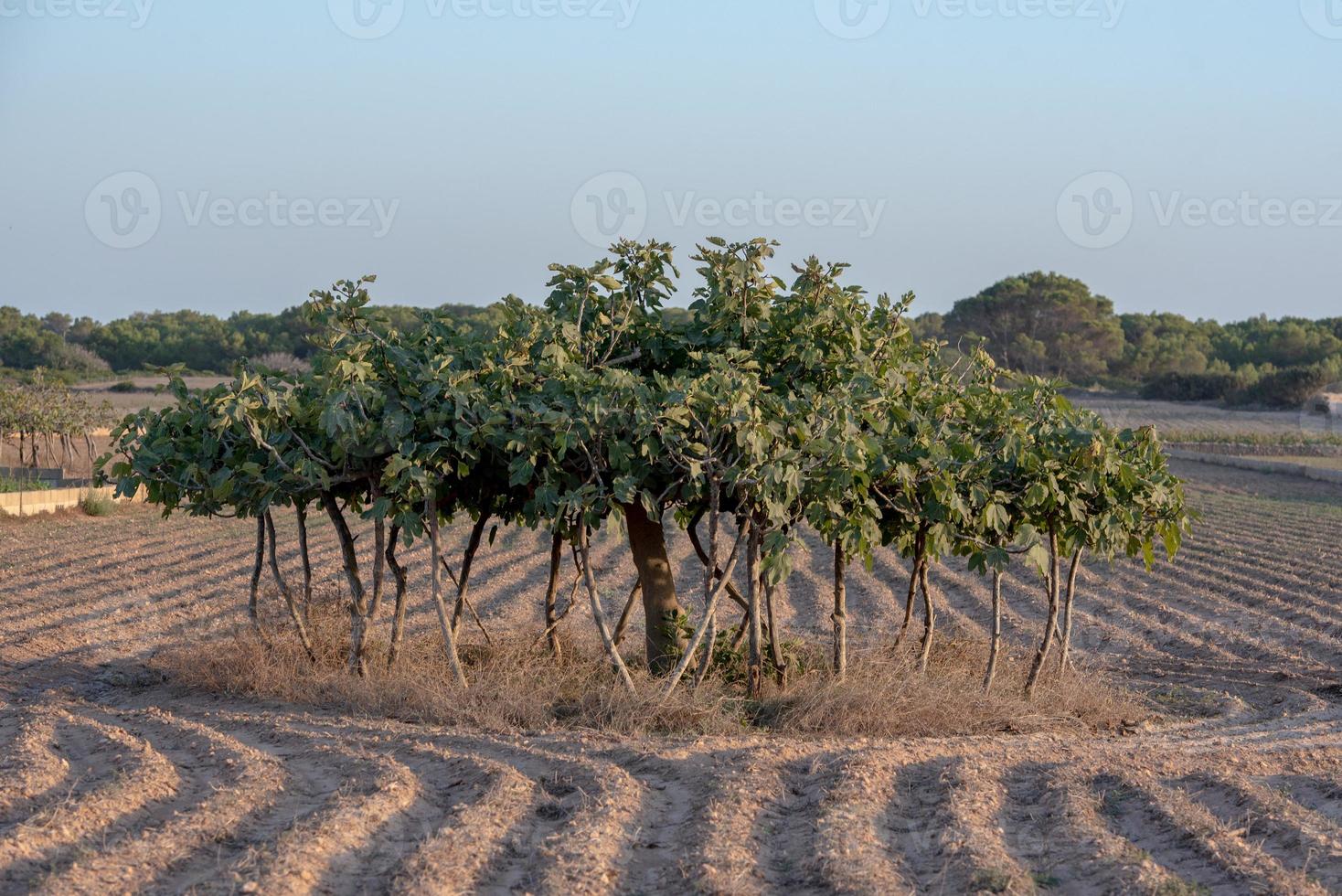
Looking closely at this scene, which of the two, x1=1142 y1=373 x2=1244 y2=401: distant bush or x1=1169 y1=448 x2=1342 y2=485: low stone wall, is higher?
x1=1142 y1=373 x2=1244 y2=401: distant bush

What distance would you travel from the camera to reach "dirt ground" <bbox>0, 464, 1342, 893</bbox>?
473cm

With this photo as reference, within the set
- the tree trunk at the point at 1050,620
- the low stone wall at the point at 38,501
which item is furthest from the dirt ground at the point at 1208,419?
the tree trunk at the point at 1050,620

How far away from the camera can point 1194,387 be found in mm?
57500

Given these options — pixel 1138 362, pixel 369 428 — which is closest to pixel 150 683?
pixel 369 428

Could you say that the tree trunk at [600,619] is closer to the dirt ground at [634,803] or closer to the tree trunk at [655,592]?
the dirt ground at [634,803]

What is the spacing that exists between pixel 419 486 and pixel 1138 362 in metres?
65.8

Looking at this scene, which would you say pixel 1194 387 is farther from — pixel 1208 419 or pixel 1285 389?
pixel 1208 419

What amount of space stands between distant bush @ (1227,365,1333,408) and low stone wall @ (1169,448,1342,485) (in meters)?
17.2

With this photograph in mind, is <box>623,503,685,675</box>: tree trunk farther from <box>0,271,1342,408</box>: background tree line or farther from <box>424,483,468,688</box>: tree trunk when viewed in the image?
<box>0,271,1342,408</box>: background tree line

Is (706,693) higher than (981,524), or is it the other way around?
(981,524)

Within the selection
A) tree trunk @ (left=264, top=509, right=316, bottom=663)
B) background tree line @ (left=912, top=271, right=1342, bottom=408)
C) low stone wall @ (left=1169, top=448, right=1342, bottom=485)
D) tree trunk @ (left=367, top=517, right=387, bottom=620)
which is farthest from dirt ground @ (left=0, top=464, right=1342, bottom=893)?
background tree line @ (left=912, top=271, right=1342, bottom=408)

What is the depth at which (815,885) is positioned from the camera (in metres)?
4.73

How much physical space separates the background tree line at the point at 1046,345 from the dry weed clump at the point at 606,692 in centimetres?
4684

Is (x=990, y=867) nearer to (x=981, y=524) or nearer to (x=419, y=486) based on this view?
(x=981, y=524)
